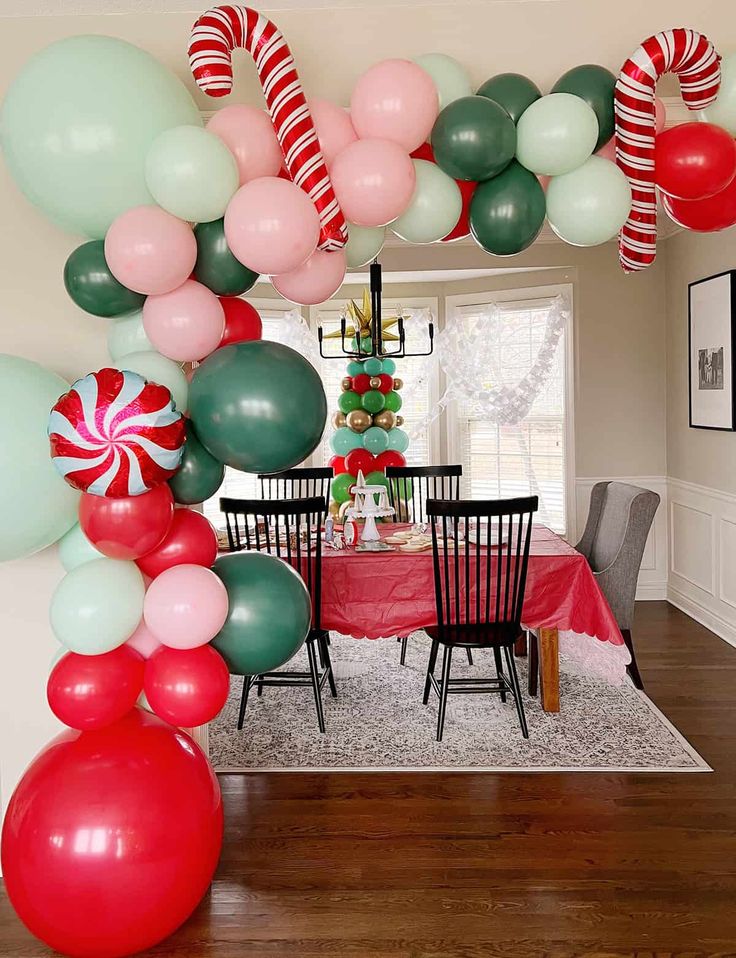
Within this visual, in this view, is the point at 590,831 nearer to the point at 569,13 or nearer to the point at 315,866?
the point at 315,866

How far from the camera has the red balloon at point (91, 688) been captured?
1.72 meters

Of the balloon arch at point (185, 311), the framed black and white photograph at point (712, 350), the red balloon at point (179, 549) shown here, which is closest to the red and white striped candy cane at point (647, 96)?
the balloon arch at point (185, 311)

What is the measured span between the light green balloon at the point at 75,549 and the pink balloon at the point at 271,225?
2.53ft

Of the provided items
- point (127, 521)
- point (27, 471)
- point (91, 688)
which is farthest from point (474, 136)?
point (91, 688)

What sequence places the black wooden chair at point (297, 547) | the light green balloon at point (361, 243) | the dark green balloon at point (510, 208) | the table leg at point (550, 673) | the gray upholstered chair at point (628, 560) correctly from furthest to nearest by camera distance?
1. the gray upholstered chair at point (628, 560)
2. the table leg at point (550, 673)
3. the black wooden chair at point (297, 547)
4. the light green balloon at point (361, 243)
5. the dark green balloon at point (510, 208)

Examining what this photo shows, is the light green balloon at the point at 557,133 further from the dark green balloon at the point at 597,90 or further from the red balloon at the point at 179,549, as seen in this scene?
the red balloon at the point at 179,549

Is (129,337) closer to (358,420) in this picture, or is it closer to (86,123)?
(86,123)

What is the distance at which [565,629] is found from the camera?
3240 millimetres

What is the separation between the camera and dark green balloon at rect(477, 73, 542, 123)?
75.0 inches

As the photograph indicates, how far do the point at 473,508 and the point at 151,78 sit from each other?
1814mm

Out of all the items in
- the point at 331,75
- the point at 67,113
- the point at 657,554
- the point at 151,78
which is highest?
the point at 331,75

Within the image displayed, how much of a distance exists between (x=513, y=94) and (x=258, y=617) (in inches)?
54.8


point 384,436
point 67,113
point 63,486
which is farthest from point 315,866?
point 384,436

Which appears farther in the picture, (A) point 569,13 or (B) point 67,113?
(A) point 569,13
